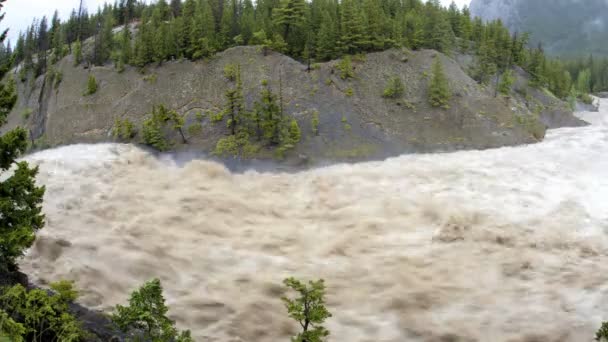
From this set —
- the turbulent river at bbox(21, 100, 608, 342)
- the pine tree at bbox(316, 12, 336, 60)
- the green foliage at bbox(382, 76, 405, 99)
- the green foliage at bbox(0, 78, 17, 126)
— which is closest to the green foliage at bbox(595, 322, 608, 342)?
the turbulent river at bbox(21, 100, 608, 342)

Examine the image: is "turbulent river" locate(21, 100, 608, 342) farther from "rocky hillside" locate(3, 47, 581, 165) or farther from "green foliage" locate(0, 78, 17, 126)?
"green foliage" locate(0, 78, 17, 126)

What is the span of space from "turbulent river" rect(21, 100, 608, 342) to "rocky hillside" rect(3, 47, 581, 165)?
221 centimetres

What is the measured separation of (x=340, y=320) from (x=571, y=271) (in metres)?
10.3

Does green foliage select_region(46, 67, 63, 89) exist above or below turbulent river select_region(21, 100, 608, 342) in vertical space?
above

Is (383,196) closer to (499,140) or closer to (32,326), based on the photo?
(499,140)

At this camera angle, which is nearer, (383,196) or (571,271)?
(571,271)

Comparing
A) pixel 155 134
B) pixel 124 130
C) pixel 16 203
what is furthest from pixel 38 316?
pixel 124 130

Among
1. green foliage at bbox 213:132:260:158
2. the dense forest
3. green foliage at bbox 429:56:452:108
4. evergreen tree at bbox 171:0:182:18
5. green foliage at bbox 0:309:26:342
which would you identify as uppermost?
evergreen tree at bbox 171:0:182:18

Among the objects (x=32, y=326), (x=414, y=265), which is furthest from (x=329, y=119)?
(x=32, y=326)

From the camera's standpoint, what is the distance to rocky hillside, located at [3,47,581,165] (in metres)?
37.1

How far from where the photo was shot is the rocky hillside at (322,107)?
1462 inches

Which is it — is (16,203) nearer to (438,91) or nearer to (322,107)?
(322,107)

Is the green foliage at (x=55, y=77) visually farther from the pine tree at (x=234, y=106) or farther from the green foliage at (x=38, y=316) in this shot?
the green foliage at (x=38, y=316)

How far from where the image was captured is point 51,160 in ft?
114
